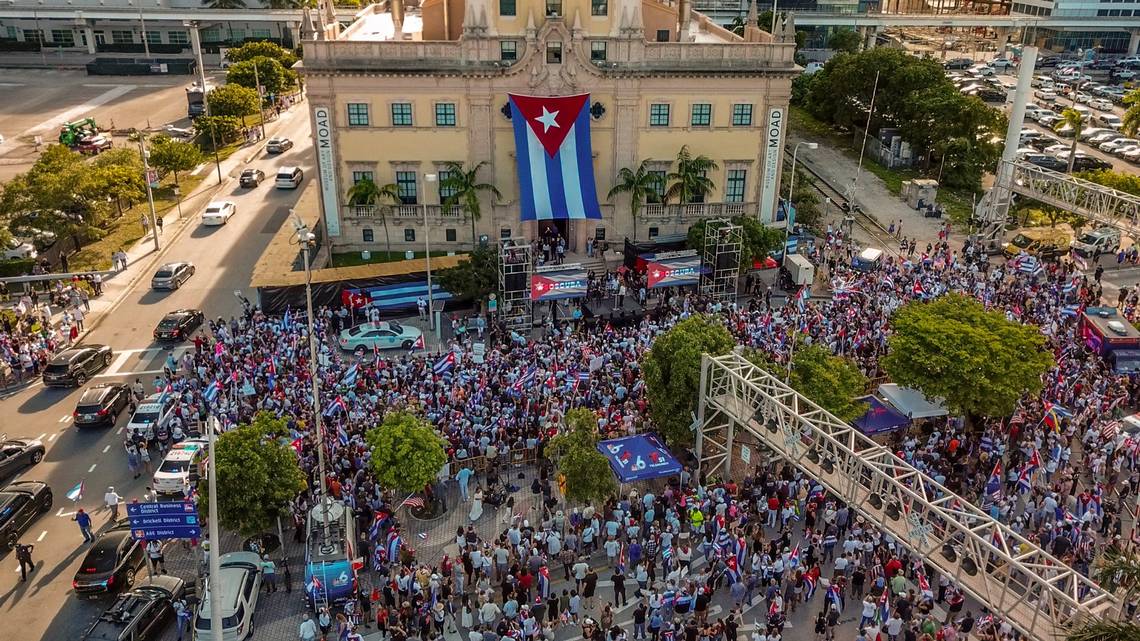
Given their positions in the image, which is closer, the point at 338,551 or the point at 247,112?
the point at 338,551

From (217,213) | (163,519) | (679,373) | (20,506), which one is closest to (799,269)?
(679,373)

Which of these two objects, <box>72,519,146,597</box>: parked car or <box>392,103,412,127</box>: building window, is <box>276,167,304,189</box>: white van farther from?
<box>72,519,146,597</box>: parked car

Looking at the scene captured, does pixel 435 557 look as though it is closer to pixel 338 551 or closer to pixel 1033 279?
pixel 338 551

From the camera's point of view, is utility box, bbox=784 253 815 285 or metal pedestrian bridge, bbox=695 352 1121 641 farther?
utility box, bbox=784 253 815 285

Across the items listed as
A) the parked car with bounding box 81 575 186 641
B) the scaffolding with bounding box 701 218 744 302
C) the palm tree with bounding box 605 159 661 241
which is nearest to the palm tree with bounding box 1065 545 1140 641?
the parked car with bounding box 81 575 186 641

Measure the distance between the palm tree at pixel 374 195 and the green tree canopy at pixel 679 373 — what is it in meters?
25.6

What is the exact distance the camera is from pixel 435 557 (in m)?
31.8

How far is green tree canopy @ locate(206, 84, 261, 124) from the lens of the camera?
286ft

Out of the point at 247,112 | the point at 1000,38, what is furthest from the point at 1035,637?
the point at 1000,38

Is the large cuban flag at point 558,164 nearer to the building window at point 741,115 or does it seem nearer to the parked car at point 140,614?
the building window at point 741,115

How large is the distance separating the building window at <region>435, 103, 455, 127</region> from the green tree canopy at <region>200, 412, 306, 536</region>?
28.8 meters

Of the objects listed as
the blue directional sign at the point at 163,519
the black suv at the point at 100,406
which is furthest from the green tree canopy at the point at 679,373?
the black suv at the point at 100,406

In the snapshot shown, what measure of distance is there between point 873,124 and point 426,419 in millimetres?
65607

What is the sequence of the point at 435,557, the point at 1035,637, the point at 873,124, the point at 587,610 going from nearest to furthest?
1. the point at 1035,637
2. the point at 587,610
3. the point at 435,557
4. the point at 873,124
